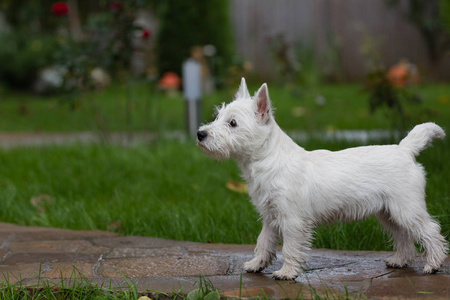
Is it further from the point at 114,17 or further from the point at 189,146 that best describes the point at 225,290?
the point at 114,17

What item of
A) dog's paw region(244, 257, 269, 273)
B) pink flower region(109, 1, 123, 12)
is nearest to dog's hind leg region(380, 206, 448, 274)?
dog's paw region(244, 257, 269, 273)

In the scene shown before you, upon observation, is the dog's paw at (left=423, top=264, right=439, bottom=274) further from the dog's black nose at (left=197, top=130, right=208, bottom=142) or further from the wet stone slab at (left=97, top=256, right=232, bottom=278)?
the dog's black nose at (left=197, top=130, right=208, bottom=142)

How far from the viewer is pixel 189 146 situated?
23.6 ft

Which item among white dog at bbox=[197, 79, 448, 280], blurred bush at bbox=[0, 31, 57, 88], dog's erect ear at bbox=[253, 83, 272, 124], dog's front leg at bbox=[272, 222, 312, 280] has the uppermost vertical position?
dog's erect ear at bbox=[253, 83, 272, 124]

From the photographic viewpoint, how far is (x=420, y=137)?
3.21 meters

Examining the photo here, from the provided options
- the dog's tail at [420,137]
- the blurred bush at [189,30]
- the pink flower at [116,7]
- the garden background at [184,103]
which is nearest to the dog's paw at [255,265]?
the garden background at [184,103]

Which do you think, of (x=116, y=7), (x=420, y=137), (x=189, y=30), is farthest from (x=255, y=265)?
(x=189, y=30)

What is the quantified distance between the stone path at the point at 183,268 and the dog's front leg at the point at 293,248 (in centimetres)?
6

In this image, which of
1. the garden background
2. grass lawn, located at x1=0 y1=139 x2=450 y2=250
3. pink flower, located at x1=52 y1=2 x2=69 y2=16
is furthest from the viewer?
pink flower, located at x1=52 y1=2 x2=69 y2=16

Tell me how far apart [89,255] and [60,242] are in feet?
1.41

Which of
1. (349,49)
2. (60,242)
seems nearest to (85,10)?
(349,49)

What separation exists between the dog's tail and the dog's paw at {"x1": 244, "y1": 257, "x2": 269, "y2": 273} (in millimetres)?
898

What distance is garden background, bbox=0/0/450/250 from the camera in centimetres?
476

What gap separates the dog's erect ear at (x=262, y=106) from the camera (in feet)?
10.1
